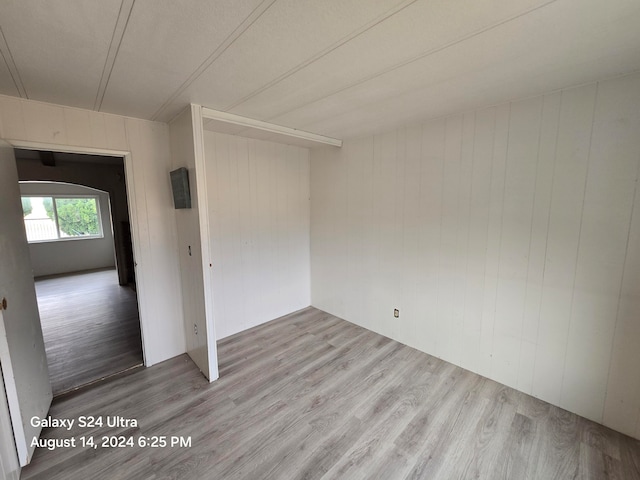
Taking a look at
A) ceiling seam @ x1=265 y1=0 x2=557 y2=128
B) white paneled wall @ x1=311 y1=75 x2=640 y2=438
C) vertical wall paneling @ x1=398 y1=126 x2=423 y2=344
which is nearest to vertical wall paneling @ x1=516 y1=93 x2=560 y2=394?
white paneled wall @ x1=311 y1=75 x2=640 y2=438

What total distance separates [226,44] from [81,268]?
26.7 ft

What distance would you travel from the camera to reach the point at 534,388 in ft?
7.36

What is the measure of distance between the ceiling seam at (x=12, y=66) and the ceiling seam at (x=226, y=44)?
2.59ft

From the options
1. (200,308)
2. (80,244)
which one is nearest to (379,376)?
(200,308)

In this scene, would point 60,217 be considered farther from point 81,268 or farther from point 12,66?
point 12,66

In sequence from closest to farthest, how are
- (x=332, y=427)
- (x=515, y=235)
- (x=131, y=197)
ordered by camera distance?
(x=332, y=427) → (x=515, y=235) → (x=131, y=197)

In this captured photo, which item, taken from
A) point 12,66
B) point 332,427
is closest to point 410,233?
point 332,427

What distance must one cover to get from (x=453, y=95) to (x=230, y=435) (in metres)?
2.94

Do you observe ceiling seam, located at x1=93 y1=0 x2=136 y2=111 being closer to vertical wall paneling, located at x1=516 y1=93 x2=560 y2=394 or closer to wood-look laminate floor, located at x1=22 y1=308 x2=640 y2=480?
wood-look laminate floor, located at x1=22 y1=308 x2=640 y2=480

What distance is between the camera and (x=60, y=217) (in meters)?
6.76

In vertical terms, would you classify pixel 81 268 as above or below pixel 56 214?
below

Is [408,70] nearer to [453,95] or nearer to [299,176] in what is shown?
[453,95]

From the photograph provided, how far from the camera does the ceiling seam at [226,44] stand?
112cm

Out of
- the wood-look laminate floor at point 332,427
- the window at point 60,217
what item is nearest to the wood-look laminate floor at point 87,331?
the wood-look laminate floor at point 332,427
